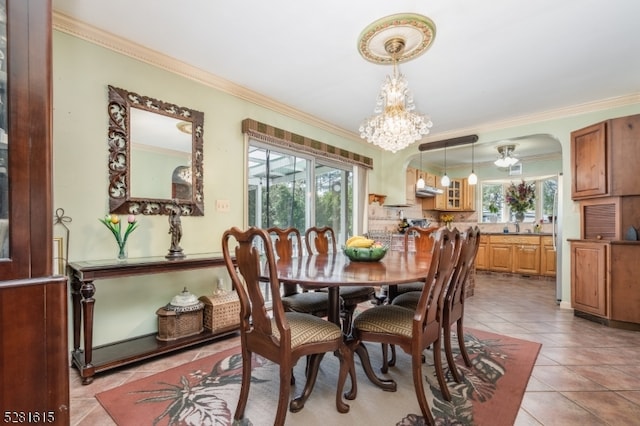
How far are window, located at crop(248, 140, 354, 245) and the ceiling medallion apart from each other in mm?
1661

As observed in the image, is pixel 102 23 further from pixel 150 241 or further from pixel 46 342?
pixel 46 342

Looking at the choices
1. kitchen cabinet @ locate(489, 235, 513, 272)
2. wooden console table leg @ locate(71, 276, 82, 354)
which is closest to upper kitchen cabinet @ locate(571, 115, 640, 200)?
kitchen cabinet @ locate(489, 235, 513, 272)

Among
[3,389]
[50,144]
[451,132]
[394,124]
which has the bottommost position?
[3,389]

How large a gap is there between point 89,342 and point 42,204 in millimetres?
1594

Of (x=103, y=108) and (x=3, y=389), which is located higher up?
(x=103, y=108)

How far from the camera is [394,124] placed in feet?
8.13

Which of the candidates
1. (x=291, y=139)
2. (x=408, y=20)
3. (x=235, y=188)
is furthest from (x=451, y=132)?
(x=235, y=188)

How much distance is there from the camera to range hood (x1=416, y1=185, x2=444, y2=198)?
19.4 feet

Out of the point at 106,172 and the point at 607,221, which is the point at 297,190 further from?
the point at 607,221

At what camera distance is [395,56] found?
245 cm

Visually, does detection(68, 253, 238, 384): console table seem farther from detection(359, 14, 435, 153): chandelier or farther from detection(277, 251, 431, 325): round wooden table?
detection(359, 14, 435, 153): chandelier

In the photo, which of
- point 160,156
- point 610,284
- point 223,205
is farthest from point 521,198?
point 160,156

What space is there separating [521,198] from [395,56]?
5688mm

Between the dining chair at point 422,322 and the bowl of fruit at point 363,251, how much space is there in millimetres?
433
